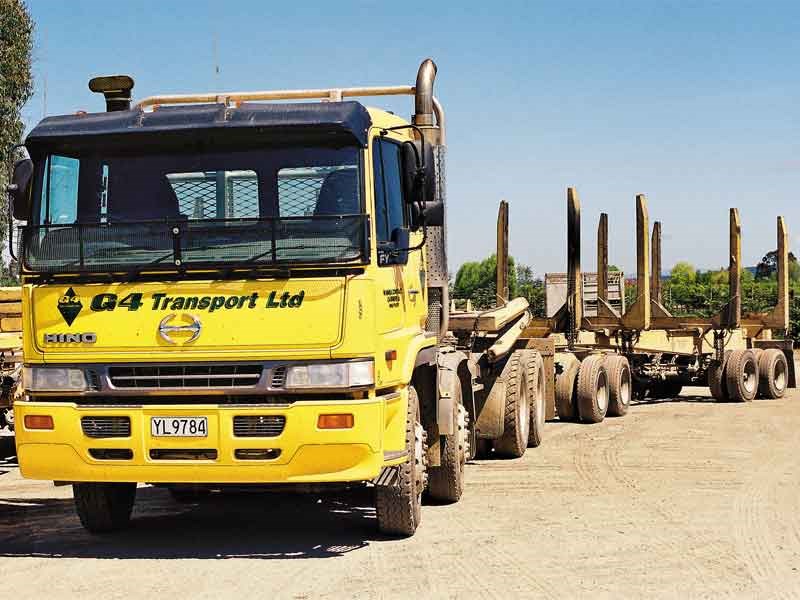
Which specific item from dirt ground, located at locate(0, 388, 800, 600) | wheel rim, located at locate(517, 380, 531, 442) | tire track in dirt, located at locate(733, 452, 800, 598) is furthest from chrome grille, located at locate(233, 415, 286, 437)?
wheel rim, located at locate(517, 380, 531, 442)

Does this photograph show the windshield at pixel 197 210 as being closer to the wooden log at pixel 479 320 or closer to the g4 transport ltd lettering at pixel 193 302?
the g4 transport ltd lettering at pixel 193 302

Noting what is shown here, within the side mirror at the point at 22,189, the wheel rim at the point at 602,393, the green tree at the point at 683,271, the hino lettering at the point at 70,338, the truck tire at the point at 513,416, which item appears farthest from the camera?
the green tree at the point at 683,271

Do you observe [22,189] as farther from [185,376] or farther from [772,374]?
[772,374]

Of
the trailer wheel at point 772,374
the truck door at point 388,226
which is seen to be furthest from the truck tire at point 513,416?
the trailer wheel at point 772,374

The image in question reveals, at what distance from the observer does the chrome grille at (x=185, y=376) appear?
7539 mm

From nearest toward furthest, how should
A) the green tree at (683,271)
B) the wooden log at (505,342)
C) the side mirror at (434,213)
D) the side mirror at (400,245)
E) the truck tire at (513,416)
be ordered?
the side mirror at (400,245) → the side mirror at (434,213) → the wooden log at (505,342) → the truck tire at (513,416) → the green tree at (683,271)

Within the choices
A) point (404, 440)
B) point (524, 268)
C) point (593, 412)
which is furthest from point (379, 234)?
point (524, 268)

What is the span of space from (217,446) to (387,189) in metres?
2.02

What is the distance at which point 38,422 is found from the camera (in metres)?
7.73

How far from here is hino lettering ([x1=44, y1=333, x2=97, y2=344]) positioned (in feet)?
25.2

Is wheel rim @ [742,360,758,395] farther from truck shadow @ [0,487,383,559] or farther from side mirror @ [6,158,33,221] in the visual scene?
side mirror @ [6,158,33,221]

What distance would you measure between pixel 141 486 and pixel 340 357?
497 cm

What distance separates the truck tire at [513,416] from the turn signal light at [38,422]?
6216 mm

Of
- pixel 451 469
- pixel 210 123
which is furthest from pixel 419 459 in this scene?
pixel 210 123
